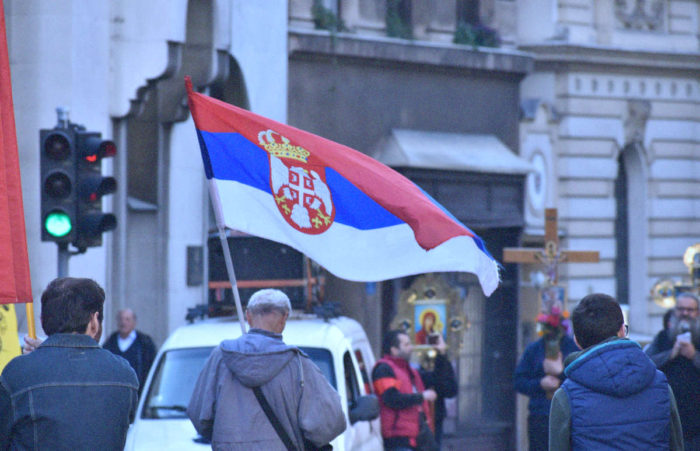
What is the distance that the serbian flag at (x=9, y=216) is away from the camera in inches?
236

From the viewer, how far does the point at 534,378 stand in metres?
11.1

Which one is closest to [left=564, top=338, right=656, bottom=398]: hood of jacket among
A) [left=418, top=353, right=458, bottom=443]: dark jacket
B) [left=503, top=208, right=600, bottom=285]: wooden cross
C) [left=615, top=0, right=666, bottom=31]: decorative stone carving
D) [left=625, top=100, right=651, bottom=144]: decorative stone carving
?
[left=418, top=353, right=458, bottom=443]: dark jacket

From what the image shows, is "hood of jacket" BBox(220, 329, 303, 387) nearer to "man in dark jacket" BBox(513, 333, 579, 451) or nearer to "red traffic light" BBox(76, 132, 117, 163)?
"red traffic light" BBox(76, 132, 117, 163)

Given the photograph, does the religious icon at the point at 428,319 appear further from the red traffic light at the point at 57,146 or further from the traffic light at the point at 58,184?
the red traffic light at the point at 57,146

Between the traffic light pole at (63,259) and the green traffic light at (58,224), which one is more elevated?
the green traffic light at (58,224)

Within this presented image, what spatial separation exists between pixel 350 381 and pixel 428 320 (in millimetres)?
5315

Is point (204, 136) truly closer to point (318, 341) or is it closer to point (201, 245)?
point (318, 341)

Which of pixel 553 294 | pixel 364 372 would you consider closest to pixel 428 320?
pixel 553 294

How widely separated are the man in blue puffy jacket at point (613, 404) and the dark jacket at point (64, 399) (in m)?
1.84

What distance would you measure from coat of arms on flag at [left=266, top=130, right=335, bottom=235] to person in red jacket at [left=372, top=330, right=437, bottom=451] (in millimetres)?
3602

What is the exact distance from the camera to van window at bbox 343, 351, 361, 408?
384 inches

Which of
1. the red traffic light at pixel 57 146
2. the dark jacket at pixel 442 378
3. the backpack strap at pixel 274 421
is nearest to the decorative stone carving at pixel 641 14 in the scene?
the dark jacket at pixel 442 378

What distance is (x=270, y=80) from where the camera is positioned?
18.1m

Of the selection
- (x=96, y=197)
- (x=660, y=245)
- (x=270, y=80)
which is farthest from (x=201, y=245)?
(x=660, y=245)
